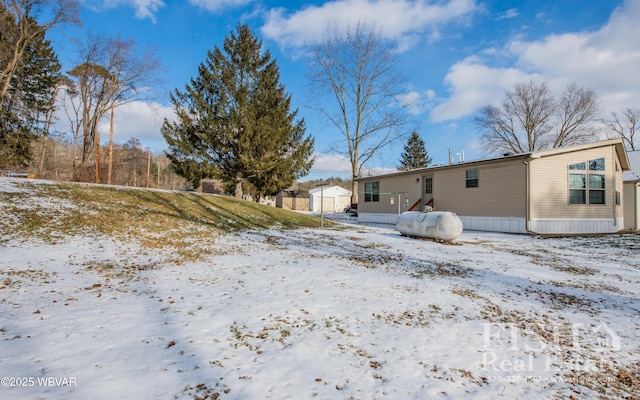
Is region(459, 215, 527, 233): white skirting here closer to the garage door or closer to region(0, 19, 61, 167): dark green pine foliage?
region(0, 19, 61, 167): dark green pine foliage

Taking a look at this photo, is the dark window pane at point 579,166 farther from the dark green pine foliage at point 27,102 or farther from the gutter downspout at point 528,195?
the dark green pine foliage at point 27,102

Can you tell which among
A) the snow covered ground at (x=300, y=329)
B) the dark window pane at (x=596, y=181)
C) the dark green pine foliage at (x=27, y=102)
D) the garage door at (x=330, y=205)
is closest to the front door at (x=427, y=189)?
the dark window pane at (x=596, y=181)

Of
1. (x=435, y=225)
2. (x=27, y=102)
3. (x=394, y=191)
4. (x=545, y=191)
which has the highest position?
(x=27, y=102)

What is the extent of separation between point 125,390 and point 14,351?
4.17ft

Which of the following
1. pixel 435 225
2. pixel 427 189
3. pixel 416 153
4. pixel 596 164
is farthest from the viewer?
pixel 416 153

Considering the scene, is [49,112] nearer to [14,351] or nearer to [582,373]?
[14,351]

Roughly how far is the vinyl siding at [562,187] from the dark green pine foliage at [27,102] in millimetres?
28627

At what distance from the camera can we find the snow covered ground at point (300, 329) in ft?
7.69

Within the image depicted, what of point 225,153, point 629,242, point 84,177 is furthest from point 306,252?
point 84,177

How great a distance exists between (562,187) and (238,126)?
1787 centimetres

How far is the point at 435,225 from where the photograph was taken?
1115 centimetres

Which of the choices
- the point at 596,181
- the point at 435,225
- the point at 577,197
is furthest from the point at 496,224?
the point at 435,225

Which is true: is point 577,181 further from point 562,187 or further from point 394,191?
point 394,191

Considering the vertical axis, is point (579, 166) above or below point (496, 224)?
above
